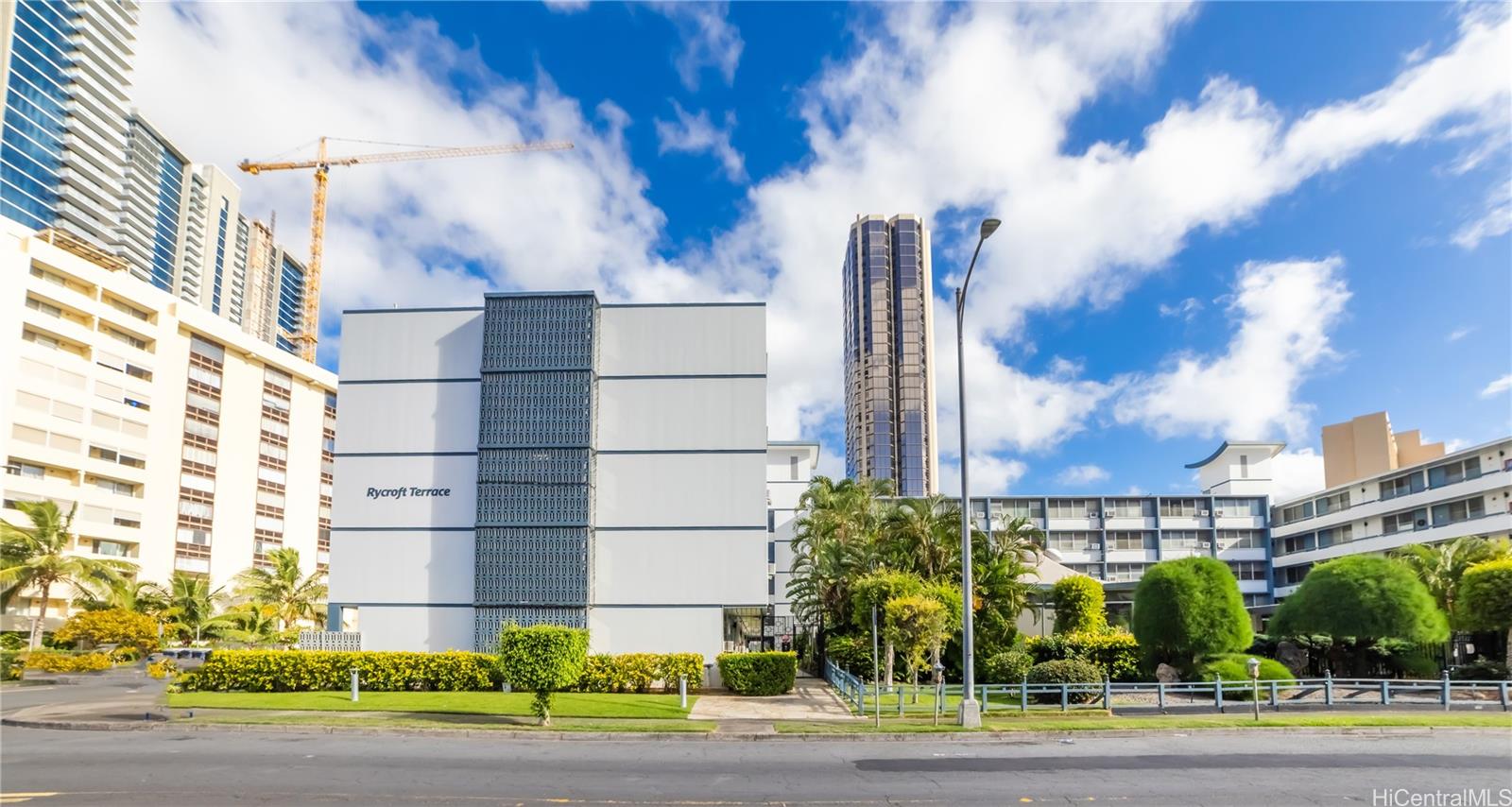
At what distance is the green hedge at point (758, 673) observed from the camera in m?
32.4

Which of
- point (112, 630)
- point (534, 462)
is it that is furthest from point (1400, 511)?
point (112, 630)

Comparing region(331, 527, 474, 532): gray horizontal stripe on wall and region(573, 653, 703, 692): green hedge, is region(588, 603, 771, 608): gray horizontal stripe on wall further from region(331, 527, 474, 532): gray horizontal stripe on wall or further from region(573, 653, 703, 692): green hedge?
region(331, 527, 474, 532): gray horizontal stripe on wall

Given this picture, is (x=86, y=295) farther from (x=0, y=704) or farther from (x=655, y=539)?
(x=655, y=539)

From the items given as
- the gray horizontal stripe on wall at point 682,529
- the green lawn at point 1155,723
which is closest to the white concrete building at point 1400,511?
the green lawn at point 1155,723

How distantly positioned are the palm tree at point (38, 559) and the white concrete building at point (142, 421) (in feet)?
29.1

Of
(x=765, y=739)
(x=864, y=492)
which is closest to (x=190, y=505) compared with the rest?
(x=864, y=492)

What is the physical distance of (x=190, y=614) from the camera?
57438mm

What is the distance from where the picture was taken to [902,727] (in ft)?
71.8

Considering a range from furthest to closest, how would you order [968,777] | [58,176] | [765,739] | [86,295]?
[58,176], [86,295], [765,739], [968,777]

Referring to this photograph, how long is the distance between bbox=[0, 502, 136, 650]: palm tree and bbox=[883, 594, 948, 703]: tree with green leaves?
47.8 m

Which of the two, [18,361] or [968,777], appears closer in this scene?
[968,777]

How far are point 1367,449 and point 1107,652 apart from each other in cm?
6015

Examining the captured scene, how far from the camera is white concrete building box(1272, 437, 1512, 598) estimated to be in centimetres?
5434

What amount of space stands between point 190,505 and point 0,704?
48868 millimetres
